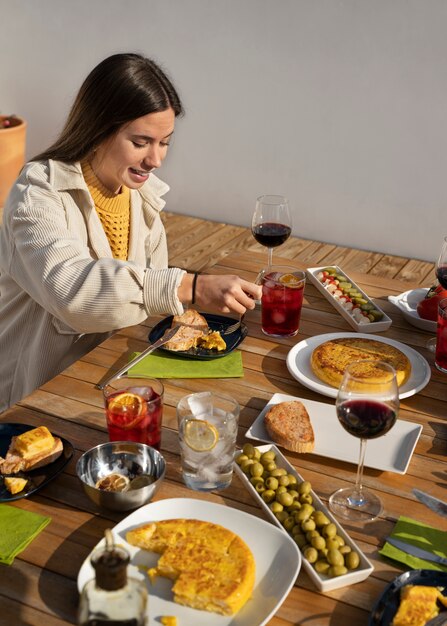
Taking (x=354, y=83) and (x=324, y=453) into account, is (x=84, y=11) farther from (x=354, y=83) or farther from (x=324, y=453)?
(x=324, y=453)

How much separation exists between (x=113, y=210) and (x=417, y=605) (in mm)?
1501

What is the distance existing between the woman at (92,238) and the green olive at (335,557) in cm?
76

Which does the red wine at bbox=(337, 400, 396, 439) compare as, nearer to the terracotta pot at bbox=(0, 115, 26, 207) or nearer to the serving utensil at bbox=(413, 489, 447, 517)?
the serving utensil at bbox=(413, 489, 447, 517)

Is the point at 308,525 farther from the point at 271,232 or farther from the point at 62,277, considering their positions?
the point at 271,232

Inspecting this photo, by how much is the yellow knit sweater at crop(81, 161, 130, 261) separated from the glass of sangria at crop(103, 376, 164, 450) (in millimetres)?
854

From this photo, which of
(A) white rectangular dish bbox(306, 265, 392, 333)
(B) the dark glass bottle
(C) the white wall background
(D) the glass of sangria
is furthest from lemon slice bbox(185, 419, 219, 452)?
(C) the white wall background

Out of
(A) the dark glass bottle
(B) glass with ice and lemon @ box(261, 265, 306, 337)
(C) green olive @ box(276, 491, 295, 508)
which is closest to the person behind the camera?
(A) the dark glass bottle

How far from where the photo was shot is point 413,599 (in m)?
1.16

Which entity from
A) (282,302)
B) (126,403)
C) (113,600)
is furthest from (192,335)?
(113,600)

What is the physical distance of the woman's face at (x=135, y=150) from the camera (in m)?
2.07

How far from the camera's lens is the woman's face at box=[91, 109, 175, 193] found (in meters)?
2.07

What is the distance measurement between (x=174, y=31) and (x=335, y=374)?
3584mm

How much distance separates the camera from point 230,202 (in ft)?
16.6

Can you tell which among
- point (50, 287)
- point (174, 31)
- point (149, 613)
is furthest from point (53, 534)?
point (174, 31)
